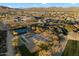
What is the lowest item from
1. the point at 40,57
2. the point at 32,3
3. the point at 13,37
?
the point at 40,57

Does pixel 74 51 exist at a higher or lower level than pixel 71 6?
lower

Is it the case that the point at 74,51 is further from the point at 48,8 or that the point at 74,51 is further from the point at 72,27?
the point at 48,8

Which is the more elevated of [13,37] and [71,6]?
[71,6]

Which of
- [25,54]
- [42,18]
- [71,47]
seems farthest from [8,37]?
[71,47]

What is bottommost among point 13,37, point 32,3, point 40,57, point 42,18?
Answer: point 40,57

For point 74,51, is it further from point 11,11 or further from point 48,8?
point 11,11

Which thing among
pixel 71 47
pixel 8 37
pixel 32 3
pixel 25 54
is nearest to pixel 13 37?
pixel 8 37
